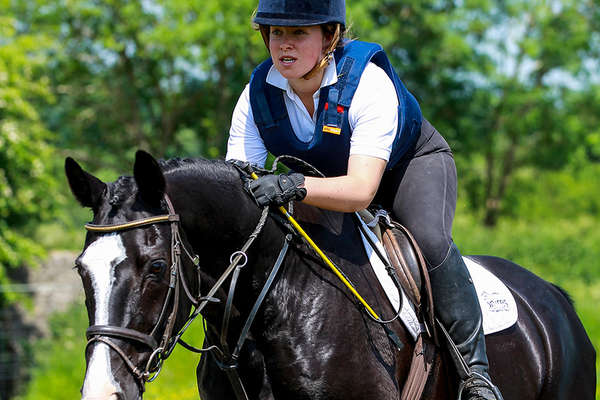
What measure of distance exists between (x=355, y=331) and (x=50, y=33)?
21.4 metres

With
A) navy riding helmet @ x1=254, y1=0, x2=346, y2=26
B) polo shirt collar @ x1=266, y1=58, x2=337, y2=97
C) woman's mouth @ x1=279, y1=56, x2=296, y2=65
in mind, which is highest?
navy riding helmet @ x1=254, y1=0, x2=346, y2=26

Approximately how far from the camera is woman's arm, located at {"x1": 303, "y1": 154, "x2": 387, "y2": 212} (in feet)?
9.72

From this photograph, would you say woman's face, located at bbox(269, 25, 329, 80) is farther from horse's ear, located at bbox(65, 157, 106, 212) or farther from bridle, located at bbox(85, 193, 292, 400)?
horse's ear, located at bbox(65, 157, 106, 212)

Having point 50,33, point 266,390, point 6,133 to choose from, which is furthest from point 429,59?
point 266,390

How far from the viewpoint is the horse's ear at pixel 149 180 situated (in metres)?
2.67

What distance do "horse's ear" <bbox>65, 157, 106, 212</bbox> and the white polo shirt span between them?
94 centimetres

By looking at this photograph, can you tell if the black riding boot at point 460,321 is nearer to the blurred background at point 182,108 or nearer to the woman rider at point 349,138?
the woman rider at point 349,138

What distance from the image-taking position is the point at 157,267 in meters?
2.58

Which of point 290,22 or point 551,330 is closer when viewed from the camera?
point 290,22

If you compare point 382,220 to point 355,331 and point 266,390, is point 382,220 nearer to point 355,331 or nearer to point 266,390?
point 355,331

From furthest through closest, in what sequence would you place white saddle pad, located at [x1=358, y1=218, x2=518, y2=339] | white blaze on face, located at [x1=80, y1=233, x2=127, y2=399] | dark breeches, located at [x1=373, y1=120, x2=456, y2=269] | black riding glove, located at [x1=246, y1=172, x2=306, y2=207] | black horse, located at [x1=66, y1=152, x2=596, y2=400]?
dark breeches, located at [x1=373, y1=120, x2=456, y2=269] → white saddle pad, located at [x1=358, y1=218, x2=518, y2=339] → black riding glove, located at [x1=246, y1=172, x2=306, y2=207] → black horse, located at [x1=66, y1=152, x2=596, y2=400] → white blaze on face, located at [x1=80, y1=233, x2=127, y2=399]

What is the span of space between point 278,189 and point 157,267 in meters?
0.64

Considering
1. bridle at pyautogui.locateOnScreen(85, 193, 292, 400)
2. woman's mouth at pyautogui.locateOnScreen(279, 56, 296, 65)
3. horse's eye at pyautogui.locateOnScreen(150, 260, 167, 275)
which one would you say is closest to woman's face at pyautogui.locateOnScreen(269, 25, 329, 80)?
woman's mouth at pyautogui.locateOnScreen(279, 56, 296, 65)

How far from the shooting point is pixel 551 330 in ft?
13.8
